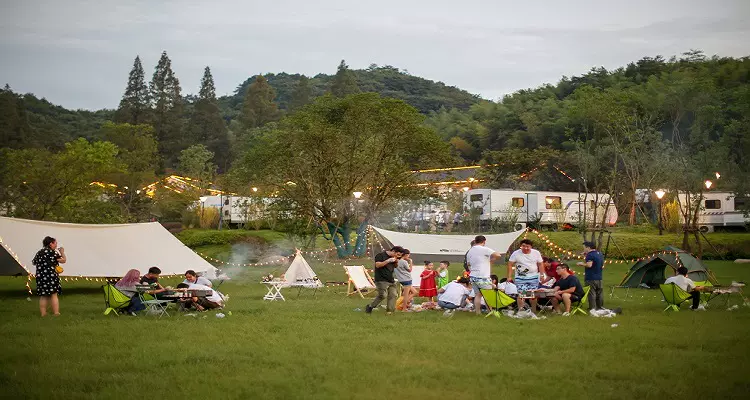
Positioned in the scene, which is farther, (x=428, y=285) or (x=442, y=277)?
(x=442, y=277)

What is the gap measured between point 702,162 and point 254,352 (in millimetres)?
32362

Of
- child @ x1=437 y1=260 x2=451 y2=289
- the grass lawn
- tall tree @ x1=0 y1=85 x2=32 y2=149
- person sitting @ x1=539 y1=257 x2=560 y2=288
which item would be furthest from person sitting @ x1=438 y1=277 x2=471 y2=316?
tall tree @ x1=0 y1=85 x2=32 y2=149

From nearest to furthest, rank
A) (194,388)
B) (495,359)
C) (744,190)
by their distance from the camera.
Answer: (194,388) < (495,359) < (744,190)

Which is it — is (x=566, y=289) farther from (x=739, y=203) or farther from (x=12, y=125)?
(x=12, y=125)

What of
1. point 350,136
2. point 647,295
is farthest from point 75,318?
point 350,136

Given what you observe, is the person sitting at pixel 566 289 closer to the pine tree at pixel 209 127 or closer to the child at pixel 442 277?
the child at pixel 442 277

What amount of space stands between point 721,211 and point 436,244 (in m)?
18.9

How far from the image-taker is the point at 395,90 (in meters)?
137

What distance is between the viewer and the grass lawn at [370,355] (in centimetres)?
653

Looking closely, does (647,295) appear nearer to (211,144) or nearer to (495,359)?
(495,359)

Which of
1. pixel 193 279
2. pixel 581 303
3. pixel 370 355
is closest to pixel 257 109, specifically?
pixel 193 279

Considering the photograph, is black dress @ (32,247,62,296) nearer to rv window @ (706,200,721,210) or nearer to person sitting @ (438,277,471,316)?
person sitting @ (438,277,471,316)

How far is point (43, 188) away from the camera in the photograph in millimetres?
29828

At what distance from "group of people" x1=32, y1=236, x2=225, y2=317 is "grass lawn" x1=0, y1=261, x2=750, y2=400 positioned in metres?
0.46
